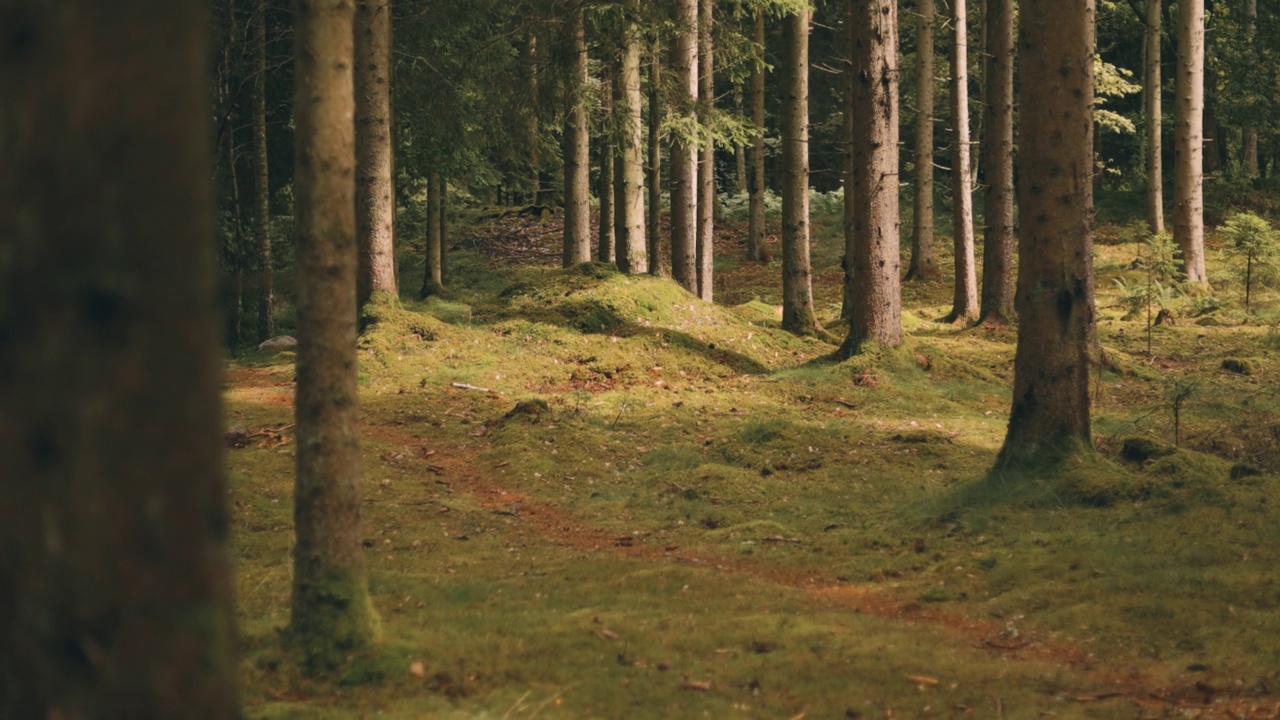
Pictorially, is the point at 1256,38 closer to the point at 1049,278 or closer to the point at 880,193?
the point at 880,193

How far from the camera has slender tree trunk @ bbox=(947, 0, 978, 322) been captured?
21.4m

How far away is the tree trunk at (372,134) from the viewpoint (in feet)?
51.5

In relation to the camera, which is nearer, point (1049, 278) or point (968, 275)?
point (1049, 278)

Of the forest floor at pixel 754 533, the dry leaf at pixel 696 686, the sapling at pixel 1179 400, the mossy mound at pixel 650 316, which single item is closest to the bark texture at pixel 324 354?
the forest floor at pixel 754 533

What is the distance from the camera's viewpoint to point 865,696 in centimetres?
507

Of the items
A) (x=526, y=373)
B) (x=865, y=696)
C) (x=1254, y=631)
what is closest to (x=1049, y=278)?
(x=1254, y=631)

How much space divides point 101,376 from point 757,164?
2808 centimetres

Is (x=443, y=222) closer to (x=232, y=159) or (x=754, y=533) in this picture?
(x=232, y=159)

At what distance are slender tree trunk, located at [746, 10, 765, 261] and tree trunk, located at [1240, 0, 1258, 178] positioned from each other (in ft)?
48.6

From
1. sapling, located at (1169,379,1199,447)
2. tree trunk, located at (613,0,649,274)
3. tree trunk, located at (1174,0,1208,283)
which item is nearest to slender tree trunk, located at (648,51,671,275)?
tree trunk, located at (613,0,649,274)

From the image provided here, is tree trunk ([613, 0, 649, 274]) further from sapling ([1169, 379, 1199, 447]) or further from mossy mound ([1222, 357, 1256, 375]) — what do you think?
mossy mound ([1222, 357, 1256, 375])

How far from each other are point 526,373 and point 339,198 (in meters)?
10.6

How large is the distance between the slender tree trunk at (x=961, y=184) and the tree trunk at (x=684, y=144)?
5.19 meters

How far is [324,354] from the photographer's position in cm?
491
